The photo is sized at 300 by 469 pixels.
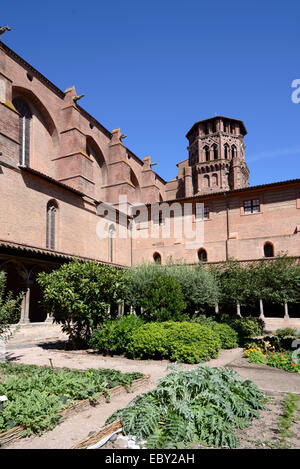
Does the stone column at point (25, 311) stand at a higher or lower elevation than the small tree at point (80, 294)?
lower

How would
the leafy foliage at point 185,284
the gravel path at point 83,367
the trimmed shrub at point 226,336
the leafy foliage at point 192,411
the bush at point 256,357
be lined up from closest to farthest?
the leafy foliage at point 192,411
the gravel path at point 83,367
the bush at point 256,357
the trimmed shrub at point 226,336
the leafy foliage at point 185,284

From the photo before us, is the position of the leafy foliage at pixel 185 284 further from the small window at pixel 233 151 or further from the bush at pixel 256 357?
the small window at pixel 233 151

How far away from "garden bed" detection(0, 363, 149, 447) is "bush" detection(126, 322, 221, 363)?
2.76 meters

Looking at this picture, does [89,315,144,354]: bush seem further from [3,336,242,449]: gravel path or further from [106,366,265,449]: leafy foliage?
[106,366,265,449]: leafy foliage

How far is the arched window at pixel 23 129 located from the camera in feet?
83.2

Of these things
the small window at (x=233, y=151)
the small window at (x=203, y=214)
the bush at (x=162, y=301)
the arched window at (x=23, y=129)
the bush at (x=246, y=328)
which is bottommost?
the bush at (x=246, y=328)

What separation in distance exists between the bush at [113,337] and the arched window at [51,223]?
42.9ft

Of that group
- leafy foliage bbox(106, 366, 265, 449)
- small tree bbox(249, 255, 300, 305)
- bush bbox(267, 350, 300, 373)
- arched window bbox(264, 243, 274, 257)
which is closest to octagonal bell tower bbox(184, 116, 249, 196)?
arched window bbox(264, 243, 274, 257)

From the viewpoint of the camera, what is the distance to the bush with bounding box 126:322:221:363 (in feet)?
32.8

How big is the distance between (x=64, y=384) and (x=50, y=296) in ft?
19.3

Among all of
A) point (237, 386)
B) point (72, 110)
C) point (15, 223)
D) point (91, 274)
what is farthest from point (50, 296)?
point (72, 110)

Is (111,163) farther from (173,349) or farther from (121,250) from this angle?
(173,349)

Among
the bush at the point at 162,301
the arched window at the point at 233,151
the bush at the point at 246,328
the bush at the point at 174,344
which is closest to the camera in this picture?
the bush at the point at 174,344

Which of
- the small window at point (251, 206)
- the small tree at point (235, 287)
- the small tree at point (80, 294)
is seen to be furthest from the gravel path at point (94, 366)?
the small window at point (251, 206)
